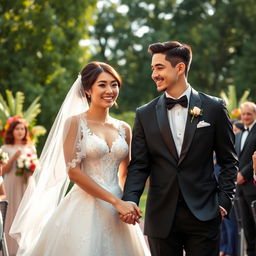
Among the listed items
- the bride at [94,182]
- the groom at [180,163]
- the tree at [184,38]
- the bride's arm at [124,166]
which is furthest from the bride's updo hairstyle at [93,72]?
the tree at [184,38]

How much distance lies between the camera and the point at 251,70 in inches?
1403

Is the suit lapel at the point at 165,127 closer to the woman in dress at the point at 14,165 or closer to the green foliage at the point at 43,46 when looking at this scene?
the woman in dress at the point at 14,165

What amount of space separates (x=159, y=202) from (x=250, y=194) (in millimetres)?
4285

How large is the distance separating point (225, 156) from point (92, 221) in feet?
4.19

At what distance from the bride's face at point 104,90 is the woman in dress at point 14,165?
5236mm

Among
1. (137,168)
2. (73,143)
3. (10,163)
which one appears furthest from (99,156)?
(10,163)

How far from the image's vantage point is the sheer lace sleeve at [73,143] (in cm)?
557

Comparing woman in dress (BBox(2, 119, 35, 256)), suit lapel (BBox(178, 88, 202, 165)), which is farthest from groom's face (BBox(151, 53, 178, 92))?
woman in dress (BBox(2, 119, 35, 256))

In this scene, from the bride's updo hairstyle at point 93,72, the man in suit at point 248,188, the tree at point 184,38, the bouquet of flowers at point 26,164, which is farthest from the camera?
the tree at point 184,38

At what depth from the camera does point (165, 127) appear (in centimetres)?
500

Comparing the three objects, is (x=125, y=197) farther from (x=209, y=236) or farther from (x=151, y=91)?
(x=151, y=91)

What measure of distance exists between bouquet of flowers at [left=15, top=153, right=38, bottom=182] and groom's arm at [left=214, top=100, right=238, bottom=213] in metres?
6.09

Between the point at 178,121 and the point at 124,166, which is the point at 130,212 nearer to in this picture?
the point at 178,121

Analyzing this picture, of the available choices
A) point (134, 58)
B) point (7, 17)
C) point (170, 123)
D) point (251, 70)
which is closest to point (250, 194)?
point (170, 123)
